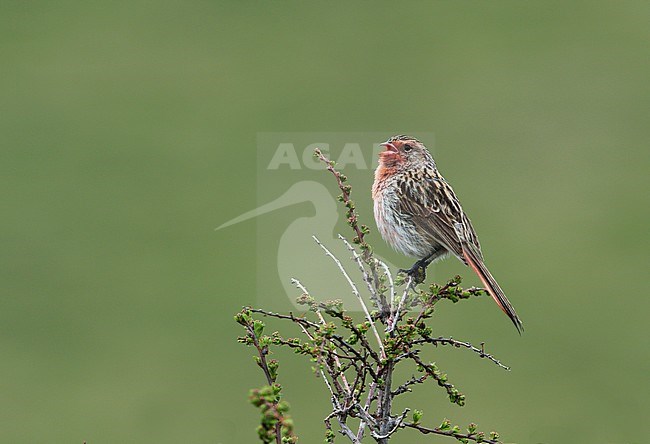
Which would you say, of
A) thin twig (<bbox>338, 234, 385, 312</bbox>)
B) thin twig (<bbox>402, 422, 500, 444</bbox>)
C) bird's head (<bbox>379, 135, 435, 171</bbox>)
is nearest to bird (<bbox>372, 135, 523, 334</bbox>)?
bird's head (<bbox>379, 135, 435, 171</bbox>)

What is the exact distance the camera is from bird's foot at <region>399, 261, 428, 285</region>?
545 centimetres

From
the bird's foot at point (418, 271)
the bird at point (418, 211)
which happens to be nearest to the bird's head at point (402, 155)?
the bird at point (418, 211)

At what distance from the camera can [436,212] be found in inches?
223

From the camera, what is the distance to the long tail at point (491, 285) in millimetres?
4399

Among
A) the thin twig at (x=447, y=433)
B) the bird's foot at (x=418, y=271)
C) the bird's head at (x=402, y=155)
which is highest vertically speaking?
the bird's head at (x=402, y=155)

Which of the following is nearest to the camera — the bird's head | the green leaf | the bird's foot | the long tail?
the green leaf

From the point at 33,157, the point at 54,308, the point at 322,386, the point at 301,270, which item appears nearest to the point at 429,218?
the point at 301,270

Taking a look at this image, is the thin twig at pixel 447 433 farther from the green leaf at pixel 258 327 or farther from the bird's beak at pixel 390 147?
the bird's beak at pixel 390 147

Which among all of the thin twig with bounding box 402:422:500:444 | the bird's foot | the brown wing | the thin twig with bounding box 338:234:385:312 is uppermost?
the brown wing

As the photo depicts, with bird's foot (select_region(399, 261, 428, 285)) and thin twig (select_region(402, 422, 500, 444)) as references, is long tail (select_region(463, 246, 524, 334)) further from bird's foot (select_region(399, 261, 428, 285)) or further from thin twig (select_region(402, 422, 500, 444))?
thin twig (select_region(402, 422, 500, 444))

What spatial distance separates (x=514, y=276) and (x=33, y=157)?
29.8 feet

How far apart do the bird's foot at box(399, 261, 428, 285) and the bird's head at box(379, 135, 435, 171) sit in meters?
0.60

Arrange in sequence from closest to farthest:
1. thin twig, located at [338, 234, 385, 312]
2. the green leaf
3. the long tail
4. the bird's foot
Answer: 1. the green leaf
2. thin twig, located at [338, 234, 385, 312]
3. the long tail
4. the bird's foot

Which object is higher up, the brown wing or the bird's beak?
the bird's beak
